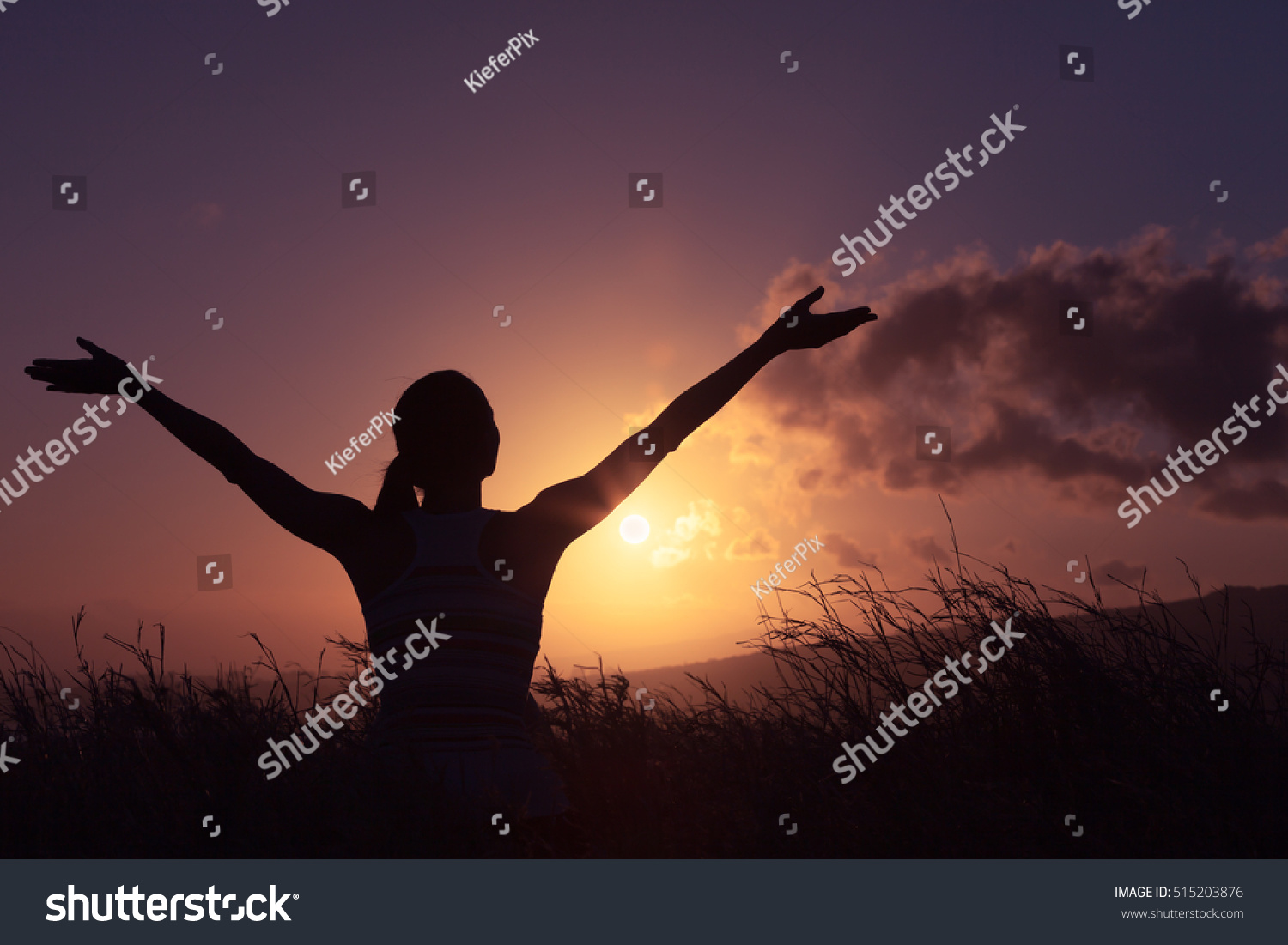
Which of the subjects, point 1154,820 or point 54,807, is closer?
point 1154,820

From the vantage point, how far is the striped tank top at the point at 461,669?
262 cm

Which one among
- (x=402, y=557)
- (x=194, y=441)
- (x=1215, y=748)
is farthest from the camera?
(x=1215, y=748)

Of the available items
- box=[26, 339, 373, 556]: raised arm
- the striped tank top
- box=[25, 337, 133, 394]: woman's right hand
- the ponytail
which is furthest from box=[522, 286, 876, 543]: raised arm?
box=[25, 337, 133, 394]: woman's right hand

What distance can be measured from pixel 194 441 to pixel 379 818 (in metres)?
1.45

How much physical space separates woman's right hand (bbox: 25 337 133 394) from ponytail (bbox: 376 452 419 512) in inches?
40.8

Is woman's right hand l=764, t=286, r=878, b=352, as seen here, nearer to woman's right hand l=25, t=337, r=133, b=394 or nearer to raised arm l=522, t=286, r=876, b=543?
raised arm l=522, t=286, r=876, b=543

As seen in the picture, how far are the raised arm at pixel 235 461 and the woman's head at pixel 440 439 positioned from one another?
20 cm

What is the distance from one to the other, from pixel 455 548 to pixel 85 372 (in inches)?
63.2

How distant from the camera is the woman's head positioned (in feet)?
9.65

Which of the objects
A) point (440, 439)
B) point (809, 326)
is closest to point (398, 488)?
point (440, 439)

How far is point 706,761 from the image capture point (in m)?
3.79

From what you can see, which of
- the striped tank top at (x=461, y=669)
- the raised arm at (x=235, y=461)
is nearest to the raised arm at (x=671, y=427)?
the striped tank top at (x=461, y=669)

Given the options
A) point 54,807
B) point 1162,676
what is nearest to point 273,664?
point 54,807

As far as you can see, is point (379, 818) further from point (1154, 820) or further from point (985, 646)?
point (985, 646)
